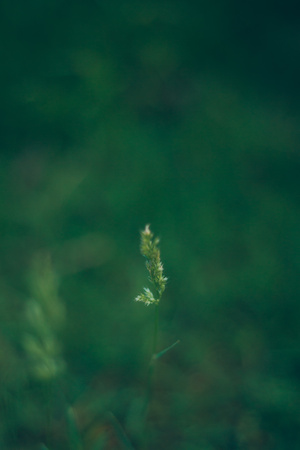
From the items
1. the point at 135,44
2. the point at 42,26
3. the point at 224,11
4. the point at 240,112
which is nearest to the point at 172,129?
the point at 240,112

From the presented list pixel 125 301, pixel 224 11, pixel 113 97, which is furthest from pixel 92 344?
pixel 224 11

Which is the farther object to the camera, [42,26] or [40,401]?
[42,26]

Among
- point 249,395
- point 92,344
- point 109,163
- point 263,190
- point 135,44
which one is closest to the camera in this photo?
point 249,395

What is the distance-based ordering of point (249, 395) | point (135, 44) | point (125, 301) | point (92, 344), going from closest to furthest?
point (249, 395) → point (92, 344) → point (125, 301) → point (135, 44)

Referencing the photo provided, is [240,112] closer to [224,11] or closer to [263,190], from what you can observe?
[263,190]

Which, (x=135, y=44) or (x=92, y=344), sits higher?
(x=135, y=44)

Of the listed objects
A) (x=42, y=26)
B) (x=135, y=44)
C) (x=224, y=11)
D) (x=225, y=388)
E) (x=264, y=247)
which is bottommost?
(x=225, y=388)
